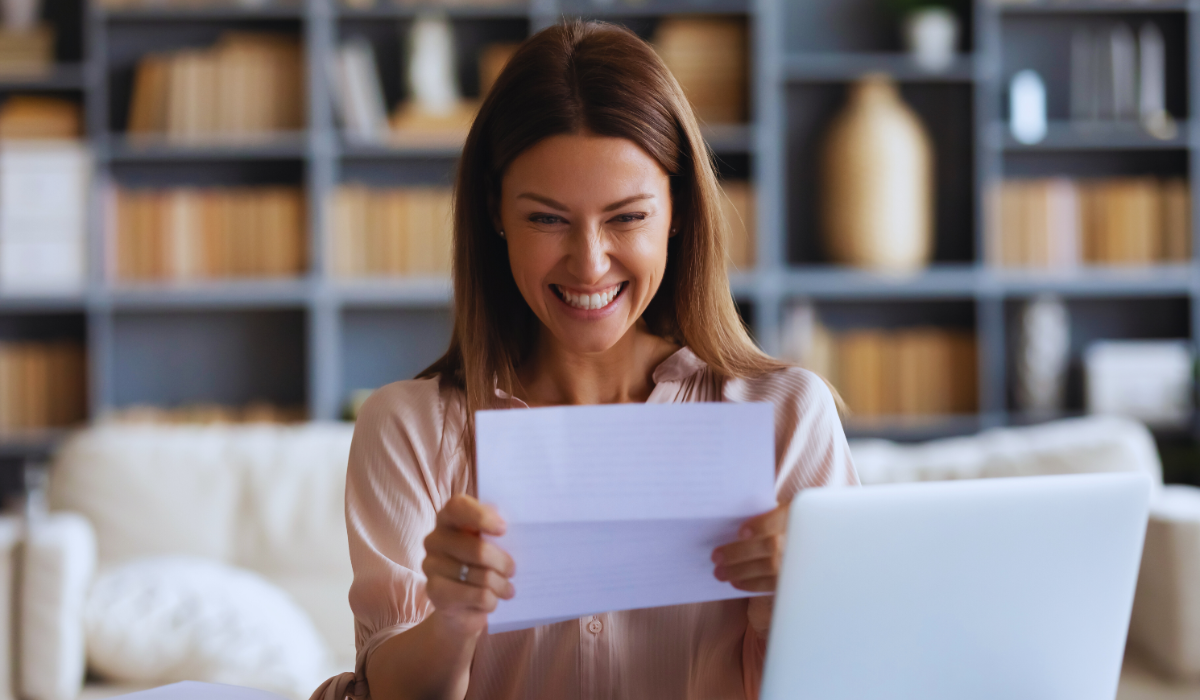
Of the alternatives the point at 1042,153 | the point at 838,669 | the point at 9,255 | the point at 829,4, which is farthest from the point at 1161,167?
the point at 9,255

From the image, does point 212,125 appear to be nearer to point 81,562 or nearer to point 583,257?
point 81,562

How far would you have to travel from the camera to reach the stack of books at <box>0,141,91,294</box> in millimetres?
3287

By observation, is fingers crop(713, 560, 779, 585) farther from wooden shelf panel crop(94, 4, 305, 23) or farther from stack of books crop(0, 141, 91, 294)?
stack of books crop(0, 141, 91, 294)

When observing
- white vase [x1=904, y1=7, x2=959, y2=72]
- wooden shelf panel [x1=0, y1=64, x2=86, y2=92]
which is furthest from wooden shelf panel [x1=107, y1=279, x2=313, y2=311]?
white vase [x1=904, y1=7, x2=959, y2=72]

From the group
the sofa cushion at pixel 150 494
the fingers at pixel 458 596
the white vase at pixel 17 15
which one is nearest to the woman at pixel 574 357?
the fingers at pixel 458 596

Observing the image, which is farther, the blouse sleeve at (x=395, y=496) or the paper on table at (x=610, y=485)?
the blouse sleeve at (x=395, y=496)

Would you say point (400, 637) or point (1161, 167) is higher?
point (1161, 167)

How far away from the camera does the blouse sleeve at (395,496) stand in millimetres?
975

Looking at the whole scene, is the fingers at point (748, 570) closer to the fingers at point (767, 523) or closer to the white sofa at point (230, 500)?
the fingers at point (767, 523)

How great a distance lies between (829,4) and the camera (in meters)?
3.61

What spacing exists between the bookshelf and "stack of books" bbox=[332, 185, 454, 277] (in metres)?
0.06

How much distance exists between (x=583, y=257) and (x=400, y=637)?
0.39 metres

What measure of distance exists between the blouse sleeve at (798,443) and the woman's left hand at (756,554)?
9.5 inches

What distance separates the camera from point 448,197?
3439 millimetres
